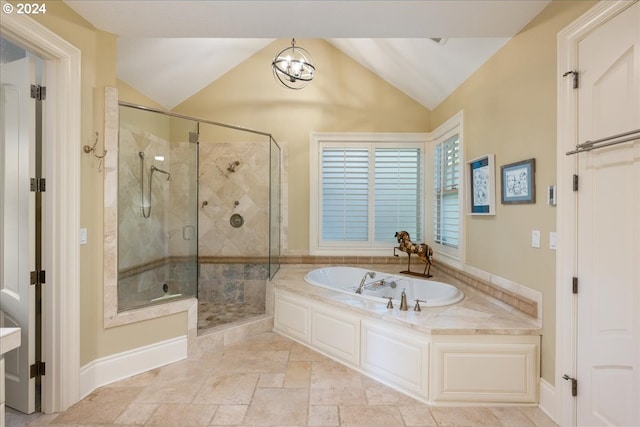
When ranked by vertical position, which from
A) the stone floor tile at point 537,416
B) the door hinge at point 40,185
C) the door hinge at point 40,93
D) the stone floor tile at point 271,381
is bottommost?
the stone floor tile at point 271,381

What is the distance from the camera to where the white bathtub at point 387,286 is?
8.66ft

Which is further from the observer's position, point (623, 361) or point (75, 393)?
point (75, 393)

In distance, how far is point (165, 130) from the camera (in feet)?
10.1

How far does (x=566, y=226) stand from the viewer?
5.77ft

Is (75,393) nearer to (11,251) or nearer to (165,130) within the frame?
(11,251)

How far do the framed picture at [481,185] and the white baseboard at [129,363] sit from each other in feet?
9.53

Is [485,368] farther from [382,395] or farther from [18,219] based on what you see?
[18,219]

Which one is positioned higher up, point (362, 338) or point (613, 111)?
point (613, 111)

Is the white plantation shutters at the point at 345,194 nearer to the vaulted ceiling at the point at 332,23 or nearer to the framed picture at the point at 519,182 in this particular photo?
the vaulted ceiling at the point at 332,23

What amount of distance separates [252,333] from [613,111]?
3.25 metres

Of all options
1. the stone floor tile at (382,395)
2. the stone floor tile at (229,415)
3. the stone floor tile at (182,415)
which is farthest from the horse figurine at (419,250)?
the stone floor tile at (182,415)

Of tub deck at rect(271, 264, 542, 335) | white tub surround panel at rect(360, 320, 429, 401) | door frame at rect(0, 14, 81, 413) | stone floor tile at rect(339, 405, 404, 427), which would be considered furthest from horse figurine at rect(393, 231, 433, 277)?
door frame at rect(0, 14, 81, 413)

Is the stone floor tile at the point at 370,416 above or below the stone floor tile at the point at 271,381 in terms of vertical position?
below

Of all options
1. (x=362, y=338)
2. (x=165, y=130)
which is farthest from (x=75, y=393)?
(x=165, y=130)
